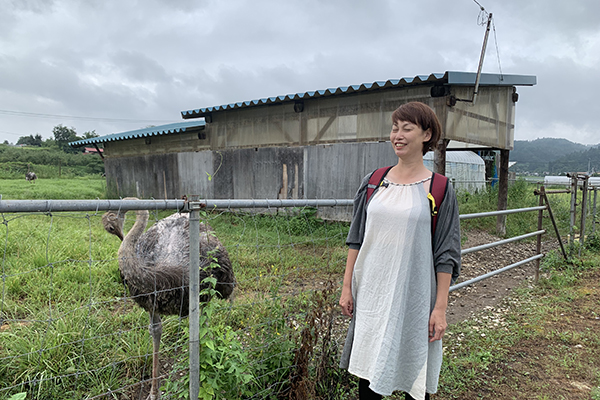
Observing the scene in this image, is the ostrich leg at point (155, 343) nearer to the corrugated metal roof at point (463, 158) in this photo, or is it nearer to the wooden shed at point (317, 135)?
the wooden shed at point (317, 135)

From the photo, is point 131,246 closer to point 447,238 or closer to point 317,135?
point 447,238

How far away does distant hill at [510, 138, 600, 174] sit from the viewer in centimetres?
6916

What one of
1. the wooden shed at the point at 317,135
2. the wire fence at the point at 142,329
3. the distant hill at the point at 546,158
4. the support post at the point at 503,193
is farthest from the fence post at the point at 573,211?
the distant hill at the point at 546,158

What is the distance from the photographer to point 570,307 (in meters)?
4.57

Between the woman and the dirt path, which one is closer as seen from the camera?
the woman

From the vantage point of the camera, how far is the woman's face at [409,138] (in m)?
1.79

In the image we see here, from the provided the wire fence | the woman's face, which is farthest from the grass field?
the woman's face

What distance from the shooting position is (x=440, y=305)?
5.82ft

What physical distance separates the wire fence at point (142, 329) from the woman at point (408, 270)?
0.63 m

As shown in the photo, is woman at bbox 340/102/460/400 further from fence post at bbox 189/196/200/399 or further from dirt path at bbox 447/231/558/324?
→ dirt path at bbox 447/231/558/324

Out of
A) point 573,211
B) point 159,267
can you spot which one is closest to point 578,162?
point 573,211

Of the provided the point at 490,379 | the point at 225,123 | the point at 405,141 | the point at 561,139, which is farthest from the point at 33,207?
the point at 561,139

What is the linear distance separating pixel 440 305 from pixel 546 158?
11858cm

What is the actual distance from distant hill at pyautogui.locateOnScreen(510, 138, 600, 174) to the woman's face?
56.9 metres
